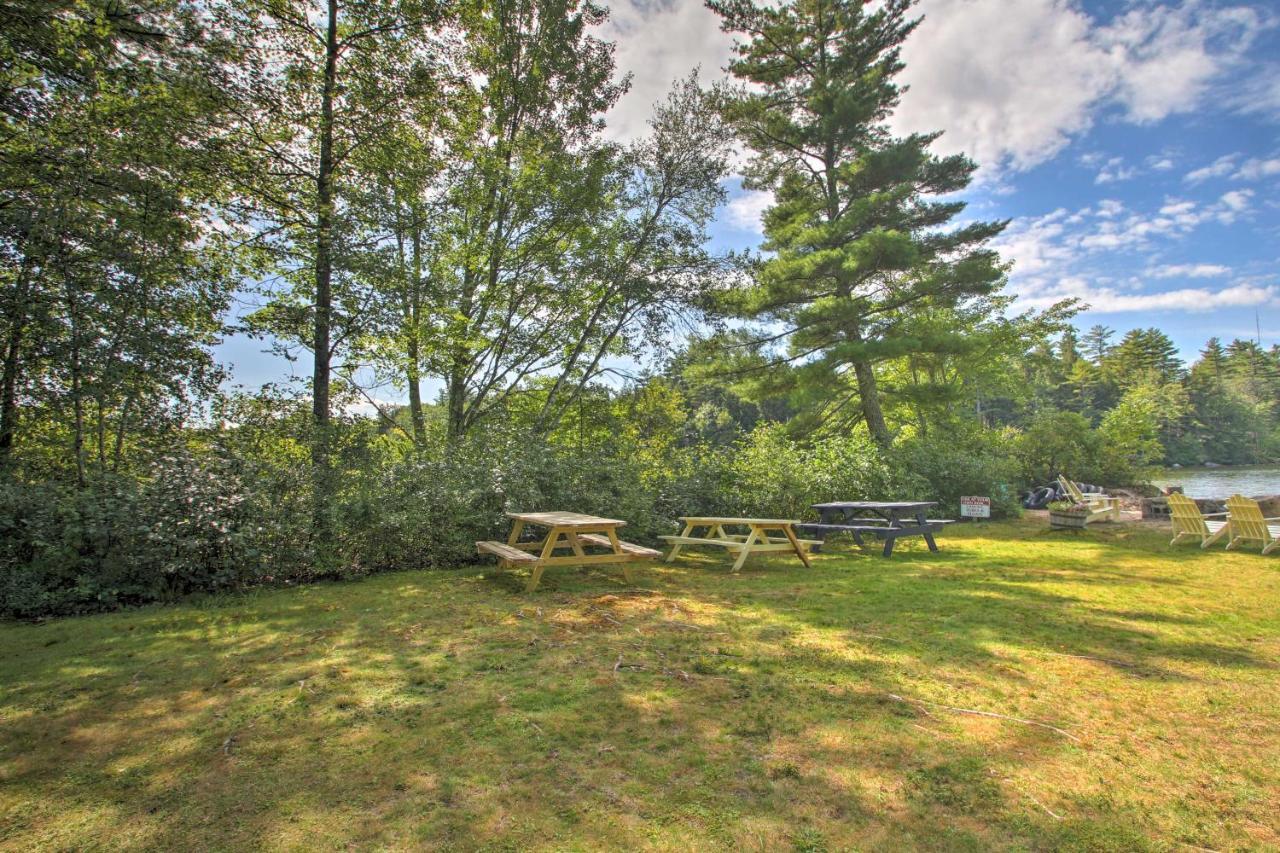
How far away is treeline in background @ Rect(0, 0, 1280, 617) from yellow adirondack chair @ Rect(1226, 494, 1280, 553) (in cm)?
441

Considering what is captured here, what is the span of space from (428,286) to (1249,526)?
12280 millimetres

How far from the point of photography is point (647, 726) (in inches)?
98.3

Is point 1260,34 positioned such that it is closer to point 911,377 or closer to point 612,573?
point 612,573

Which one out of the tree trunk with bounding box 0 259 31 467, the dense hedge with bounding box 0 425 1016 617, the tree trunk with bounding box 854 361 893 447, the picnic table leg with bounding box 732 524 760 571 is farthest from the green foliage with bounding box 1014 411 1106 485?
the tree trunk with bounding box 0 259 31 467

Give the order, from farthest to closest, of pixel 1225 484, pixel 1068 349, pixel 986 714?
pixel 1068 349, pixel 1225 484, pixel 986 714

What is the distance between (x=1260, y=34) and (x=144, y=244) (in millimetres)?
14536

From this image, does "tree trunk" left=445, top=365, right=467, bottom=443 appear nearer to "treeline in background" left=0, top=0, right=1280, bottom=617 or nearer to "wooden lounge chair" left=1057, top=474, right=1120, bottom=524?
"treeline in background" left=0, top=0, right=1280, bottom=617

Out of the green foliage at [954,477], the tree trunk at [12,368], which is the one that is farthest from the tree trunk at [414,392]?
the green foliage at [954,477]

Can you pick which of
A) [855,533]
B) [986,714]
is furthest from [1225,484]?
[986,714]

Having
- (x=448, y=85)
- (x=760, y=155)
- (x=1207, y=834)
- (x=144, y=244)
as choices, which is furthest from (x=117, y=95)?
(x=760, y=155)

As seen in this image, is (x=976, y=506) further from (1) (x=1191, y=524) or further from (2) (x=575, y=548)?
(2) (x=575, y=548)

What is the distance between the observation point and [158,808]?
6.26 ft

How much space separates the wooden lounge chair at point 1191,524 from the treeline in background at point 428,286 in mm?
3832

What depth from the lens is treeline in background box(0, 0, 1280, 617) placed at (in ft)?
18.3
